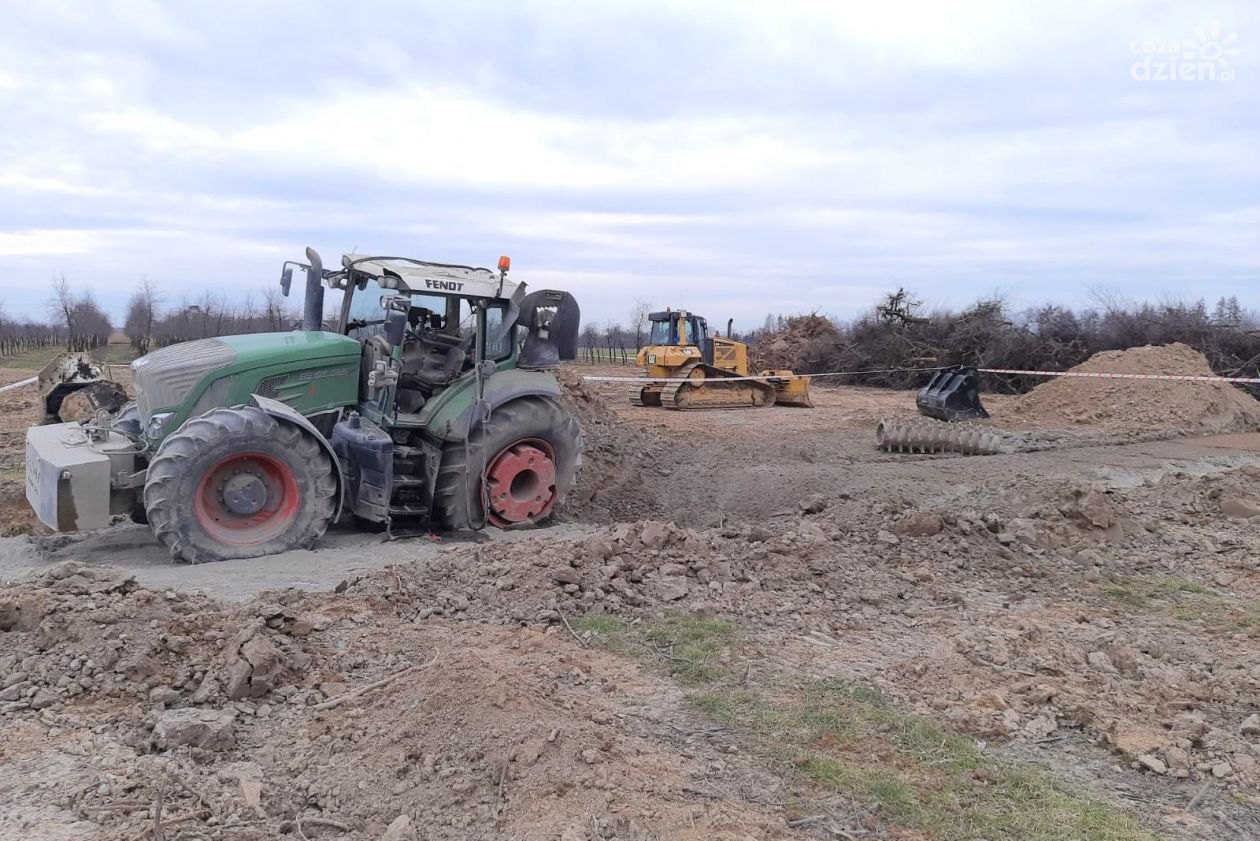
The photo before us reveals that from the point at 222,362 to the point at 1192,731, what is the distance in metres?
6.61

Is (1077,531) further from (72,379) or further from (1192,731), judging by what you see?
(72,379)

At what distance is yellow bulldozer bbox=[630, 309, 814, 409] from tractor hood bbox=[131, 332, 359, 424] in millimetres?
13495

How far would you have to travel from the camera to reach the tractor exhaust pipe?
8.55m

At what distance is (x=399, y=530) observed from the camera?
7.95 meters

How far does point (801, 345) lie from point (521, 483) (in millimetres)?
24816

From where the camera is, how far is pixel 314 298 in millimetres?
8602

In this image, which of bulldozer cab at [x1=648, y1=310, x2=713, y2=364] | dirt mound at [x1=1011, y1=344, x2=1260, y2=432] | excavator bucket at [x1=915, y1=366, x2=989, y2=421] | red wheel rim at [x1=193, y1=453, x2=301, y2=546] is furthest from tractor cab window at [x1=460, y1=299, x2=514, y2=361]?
bulldozer cab at [x1=648, y1=310, x2=713, y2=364]

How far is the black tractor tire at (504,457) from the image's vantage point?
7.90 m

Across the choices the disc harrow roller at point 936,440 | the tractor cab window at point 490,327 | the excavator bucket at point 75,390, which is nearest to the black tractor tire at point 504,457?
the tractor cab window at point 490,327

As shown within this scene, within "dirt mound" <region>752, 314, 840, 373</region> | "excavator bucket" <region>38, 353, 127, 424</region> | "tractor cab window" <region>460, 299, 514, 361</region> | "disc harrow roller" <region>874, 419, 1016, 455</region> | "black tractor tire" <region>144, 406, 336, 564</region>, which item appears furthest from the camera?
"dirt mound" <region>752, 314, 840, 373</region>

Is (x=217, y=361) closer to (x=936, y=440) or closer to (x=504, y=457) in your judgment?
(x=504, y=457)

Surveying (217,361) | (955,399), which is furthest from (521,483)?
(955,399)

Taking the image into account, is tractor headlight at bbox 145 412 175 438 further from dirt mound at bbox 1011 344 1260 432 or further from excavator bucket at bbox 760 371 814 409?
excavator bucket at bbox 760 371 814 409

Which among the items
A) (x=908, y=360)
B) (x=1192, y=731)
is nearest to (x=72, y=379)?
(x=1192, y=731)
